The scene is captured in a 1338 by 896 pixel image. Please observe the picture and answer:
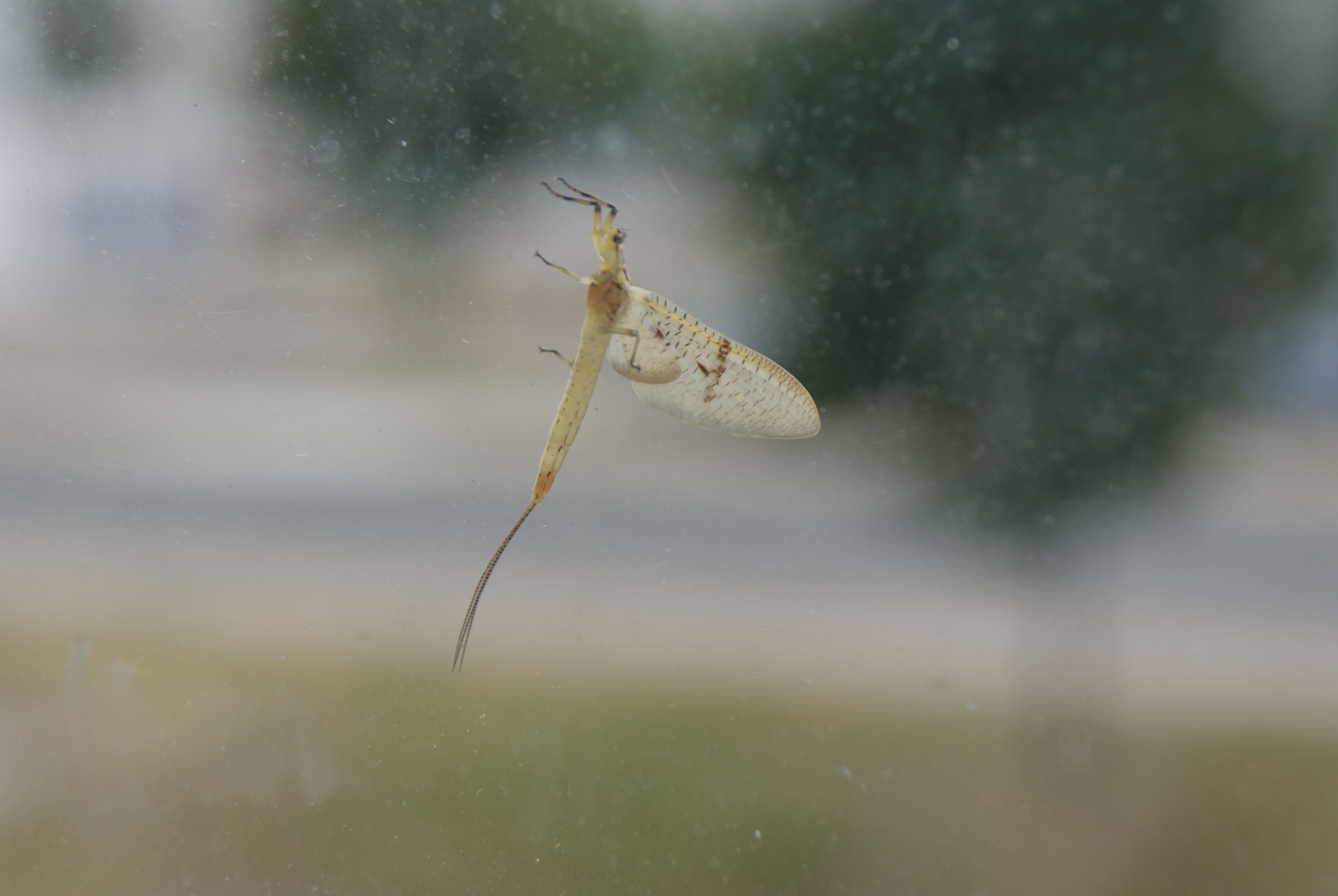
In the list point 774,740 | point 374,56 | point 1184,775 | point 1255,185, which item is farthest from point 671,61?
point 1184,775

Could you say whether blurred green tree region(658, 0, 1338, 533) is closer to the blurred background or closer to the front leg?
the blurred background

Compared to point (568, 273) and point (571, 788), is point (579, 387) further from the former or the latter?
point (571, 788)

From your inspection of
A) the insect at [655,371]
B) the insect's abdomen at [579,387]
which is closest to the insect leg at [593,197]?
the insect at [655,371]

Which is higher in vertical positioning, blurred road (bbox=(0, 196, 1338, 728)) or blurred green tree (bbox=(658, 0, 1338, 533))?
blurred green tree (bbox=(658, 0, 1338, 533))

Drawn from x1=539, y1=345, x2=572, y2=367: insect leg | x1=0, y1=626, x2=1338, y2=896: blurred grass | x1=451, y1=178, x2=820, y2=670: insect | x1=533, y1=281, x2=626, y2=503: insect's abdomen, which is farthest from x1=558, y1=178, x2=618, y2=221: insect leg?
x1=0, y1=626, x2=1338, y2=896: blurred grass

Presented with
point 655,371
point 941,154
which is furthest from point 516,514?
point 941,154

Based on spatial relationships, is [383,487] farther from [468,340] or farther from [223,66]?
[223,66]
